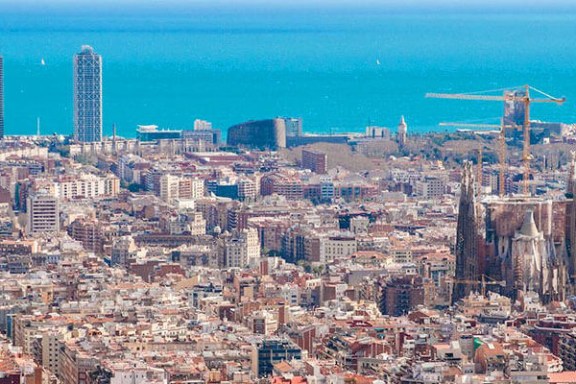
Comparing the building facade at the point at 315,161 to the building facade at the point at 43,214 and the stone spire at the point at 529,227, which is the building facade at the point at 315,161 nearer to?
the building facade at the point at 43,214

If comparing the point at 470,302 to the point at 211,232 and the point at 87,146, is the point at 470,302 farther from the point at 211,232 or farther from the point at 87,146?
the point at 87,146

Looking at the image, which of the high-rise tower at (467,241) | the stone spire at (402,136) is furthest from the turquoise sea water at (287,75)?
the high-rise tower at (467,241)

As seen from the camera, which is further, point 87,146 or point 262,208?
point 87,146

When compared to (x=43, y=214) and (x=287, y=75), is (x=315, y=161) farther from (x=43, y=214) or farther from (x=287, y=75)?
(x=287, y=75)

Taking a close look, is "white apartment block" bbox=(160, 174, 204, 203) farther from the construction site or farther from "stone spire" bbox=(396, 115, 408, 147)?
the construction site

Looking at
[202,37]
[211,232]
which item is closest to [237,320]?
[211,232]

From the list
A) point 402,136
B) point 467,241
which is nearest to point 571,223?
point 467,241
